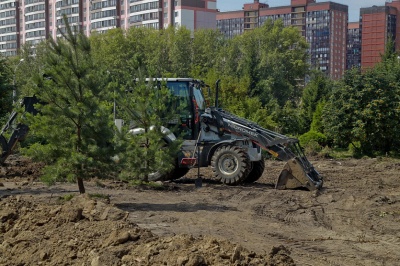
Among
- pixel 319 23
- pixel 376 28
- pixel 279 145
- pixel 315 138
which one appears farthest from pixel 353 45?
pixel 279 145

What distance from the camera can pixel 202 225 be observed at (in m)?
11.2

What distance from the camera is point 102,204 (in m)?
11.3

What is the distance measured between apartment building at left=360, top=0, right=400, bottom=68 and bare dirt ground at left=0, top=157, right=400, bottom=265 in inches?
4498

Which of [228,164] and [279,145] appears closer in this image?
[279,145]

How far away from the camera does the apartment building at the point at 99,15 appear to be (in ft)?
297

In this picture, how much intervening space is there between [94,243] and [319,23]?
444 feet

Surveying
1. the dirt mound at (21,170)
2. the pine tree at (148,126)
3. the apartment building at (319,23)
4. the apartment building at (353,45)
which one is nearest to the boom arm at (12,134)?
the dirt mound at (21,170)

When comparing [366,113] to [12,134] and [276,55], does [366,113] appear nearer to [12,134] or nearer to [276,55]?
[12,134]

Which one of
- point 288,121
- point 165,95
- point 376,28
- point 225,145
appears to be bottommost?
point 288,121

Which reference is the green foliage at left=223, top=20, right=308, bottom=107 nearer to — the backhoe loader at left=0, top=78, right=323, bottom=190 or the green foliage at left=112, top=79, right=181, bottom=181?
the backhoe loader at left=0, top=78, right=323, bottom=190

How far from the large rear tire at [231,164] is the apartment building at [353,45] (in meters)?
138

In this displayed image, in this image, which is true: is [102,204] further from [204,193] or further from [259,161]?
[259,161]

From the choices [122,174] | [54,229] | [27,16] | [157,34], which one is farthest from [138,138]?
[27,16]

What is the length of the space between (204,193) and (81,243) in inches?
284
